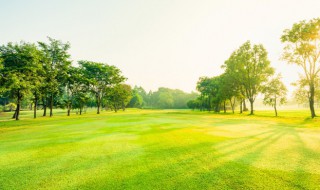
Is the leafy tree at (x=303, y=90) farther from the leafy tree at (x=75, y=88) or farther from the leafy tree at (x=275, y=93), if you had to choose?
the leafy tree at (x=75, y=88)

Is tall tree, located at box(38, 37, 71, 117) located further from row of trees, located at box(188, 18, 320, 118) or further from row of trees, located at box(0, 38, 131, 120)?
row of trees, located at box(188, 18, 320, 118)

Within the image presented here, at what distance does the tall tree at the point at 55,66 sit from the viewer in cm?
4991

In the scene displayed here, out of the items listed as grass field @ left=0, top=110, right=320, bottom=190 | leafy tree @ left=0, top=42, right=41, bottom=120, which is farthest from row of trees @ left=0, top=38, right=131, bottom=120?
grass field @ left=0, top=110, right=320, bottom=190

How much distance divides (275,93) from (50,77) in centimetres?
6610

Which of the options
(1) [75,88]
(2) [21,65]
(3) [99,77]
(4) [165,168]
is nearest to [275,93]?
(4) [165,168]

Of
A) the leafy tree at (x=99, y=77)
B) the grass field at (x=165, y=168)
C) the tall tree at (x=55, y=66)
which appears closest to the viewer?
the grass field at (x=165, y=168)

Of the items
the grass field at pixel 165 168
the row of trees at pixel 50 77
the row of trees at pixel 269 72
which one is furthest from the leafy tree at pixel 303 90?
the row of trees at pixel 50 77

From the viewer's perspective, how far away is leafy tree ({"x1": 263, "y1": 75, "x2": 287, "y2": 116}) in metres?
52.7

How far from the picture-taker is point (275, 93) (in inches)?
2094

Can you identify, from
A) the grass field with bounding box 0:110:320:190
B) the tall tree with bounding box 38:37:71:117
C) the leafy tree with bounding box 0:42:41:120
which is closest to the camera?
the grass field with bounding box 0:110:320:190

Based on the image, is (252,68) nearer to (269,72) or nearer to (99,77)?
(269,72)

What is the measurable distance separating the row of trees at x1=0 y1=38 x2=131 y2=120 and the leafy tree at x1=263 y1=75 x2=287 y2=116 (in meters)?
55.8

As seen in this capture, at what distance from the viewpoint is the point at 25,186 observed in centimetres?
570

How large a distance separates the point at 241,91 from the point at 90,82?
181ft
